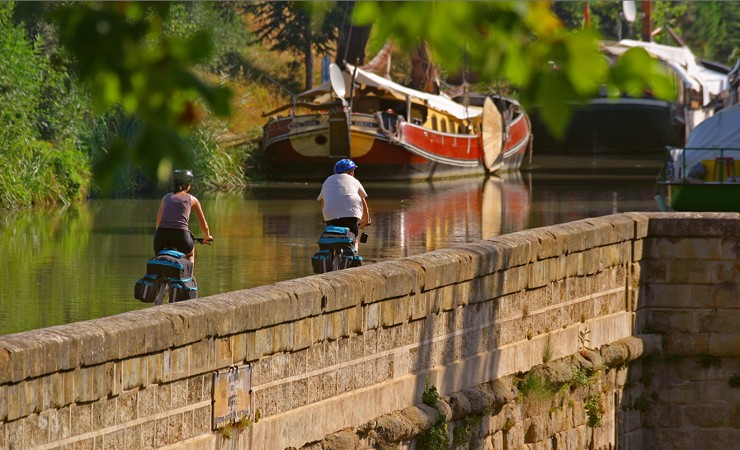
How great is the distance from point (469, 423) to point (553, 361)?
6.05 feet

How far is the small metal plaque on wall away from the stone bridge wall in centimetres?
2

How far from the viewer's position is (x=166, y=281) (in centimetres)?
1220

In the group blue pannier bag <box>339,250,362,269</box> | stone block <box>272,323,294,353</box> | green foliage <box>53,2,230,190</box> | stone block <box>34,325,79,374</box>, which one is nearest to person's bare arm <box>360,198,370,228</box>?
blue pannier bag <box>339,250,362,269</box>

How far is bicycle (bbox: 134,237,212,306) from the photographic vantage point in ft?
39.7

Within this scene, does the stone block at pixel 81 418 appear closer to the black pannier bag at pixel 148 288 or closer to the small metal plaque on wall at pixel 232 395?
the small metal plaque on wall at pixel 232 395


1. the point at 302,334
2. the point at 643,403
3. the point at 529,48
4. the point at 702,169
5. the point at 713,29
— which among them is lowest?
the point at 643,403

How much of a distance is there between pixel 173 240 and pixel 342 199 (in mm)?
2507

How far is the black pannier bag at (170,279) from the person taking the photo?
1209cm

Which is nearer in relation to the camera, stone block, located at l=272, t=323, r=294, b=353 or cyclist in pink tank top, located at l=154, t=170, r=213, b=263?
stone block, located at l=272, t=323, r=294, b=353

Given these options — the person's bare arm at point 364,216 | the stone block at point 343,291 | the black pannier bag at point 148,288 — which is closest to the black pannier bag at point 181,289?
the black pannier bag at point 148,288

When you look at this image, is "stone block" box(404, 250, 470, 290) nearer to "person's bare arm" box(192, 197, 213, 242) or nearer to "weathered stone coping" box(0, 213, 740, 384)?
"weathered stone coping" box(0, 213, 740, 384)

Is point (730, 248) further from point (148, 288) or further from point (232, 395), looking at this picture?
point (232, 395)

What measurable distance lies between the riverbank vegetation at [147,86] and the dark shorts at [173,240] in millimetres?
1107

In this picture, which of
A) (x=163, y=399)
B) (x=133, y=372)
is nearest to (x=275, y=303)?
(x=163, y=399)
